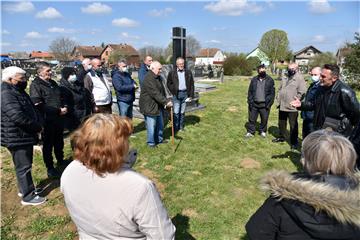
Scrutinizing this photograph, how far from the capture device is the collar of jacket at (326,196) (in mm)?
1585

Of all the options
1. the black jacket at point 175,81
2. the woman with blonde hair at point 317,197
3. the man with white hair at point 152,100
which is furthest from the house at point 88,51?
the woman with blonde hair at point 317,197

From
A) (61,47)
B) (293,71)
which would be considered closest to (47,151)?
(293,71)

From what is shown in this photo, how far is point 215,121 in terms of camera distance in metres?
9.40

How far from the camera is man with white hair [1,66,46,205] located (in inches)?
152

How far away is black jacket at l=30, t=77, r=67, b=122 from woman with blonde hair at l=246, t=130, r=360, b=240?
4176 millimetres

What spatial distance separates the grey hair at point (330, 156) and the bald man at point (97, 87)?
5.16 meters

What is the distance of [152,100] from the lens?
6477mm

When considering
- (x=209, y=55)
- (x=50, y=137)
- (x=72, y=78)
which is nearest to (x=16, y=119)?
(x=50, y=137)

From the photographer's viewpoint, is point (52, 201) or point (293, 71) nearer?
point (52, 201)

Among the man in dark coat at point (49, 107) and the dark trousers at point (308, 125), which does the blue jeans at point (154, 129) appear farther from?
the dark trousers at point (308, 125)

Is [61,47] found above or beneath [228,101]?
above

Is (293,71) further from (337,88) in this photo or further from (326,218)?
(326,218)

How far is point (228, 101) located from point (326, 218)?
38.5 ft

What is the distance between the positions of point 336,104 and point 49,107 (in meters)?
4.62
